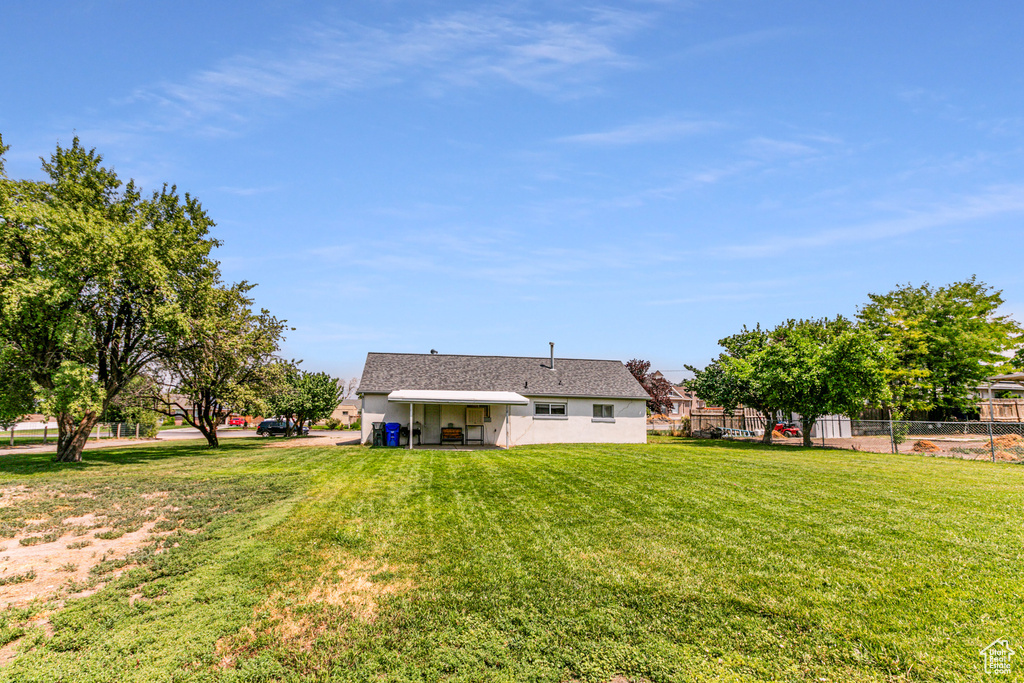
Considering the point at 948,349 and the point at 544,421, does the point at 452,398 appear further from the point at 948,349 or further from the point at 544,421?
the point at 948,349

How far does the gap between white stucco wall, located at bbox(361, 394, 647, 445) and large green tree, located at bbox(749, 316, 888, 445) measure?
6.67 metres

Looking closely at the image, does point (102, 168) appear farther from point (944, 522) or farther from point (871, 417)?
point (871, 417)

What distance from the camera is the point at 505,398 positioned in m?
23.5

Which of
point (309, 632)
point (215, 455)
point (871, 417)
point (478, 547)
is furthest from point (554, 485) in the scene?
point (871, 417)

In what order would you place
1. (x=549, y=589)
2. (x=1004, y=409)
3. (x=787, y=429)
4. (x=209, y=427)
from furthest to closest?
(x=1004, y=409) → (x=787, y=429) → (x=209, y=427) → (x=549, y=589)

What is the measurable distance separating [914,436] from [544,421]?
62.5ft

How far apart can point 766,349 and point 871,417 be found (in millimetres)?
17132

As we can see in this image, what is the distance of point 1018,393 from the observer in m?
42.1

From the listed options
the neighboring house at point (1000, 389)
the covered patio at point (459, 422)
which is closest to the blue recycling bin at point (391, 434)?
the covered patio at point (459, 422)

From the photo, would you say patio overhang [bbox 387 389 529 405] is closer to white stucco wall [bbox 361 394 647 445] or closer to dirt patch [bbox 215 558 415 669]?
white stucco wall [bbox 361 394 647 445]

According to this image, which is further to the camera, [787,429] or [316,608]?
[787,429]

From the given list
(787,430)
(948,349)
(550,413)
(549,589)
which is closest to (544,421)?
(550,413)

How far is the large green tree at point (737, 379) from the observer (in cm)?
2619

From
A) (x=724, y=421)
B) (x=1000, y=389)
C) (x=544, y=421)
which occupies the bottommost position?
(x=724, y=421)
